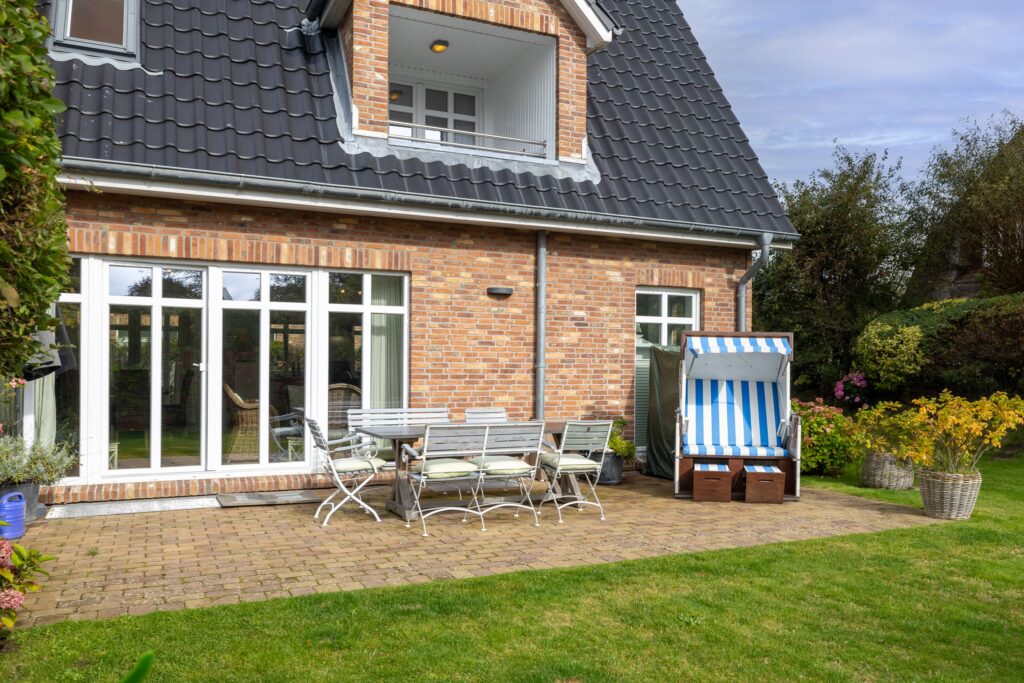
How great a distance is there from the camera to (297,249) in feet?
28.3

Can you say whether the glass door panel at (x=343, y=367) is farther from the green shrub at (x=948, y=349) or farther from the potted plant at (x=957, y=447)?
the green shrub at (x=948, y=349)

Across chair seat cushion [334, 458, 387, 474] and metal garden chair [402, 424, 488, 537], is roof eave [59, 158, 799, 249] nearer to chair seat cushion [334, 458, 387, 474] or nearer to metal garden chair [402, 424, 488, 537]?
chair seat cushion [334, 458, 387, 474]

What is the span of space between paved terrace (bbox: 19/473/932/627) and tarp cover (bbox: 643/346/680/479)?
4.86 ft

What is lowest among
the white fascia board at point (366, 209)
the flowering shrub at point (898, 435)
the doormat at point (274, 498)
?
the doormat at point (274, 498)

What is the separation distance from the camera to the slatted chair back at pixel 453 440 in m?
7.04

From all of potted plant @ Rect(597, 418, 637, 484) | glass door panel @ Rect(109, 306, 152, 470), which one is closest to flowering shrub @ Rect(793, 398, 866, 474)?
potted plant @ Rect(597, 418, 637, 484)

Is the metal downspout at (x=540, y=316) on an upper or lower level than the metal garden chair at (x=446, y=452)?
upper

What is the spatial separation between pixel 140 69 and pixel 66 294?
2.58m

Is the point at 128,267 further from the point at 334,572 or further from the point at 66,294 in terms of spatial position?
the point at 334,572

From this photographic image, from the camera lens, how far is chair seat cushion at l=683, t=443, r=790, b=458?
884 cm

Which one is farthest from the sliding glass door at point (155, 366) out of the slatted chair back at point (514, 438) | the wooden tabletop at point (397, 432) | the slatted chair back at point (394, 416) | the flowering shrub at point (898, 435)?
the flowering shrub at point (898, 435)

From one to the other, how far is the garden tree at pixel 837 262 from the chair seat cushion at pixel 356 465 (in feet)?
45.7

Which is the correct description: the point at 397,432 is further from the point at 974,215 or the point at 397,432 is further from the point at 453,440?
the point at 974,215

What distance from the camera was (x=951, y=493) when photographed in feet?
25.4
